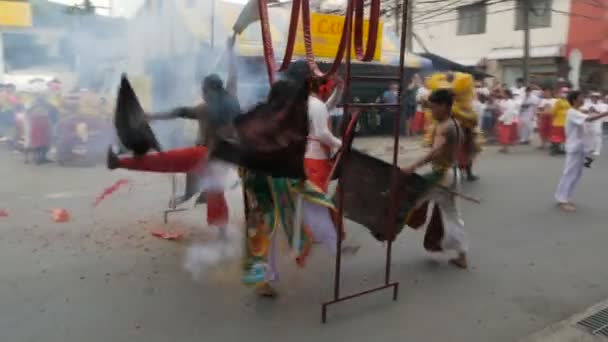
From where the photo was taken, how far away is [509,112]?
12383mm

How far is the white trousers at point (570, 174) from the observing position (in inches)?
251

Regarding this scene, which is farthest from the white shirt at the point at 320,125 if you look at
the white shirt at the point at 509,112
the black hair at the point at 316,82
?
the white shirt at the point at 509,112

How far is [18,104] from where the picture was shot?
8.54 m

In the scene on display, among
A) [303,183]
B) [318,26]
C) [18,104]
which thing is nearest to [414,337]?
[303,183]

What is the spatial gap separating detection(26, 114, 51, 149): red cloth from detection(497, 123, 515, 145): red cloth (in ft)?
31.5

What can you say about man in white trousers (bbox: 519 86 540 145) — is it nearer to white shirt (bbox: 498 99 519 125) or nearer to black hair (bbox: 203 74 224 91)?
white shirt (bbox: 498 99 519 125)

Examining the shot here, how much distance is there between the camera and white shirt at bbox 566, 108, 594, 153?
6301 mm

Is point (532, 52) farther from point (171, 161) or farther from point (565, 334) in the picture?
point (171, 161)

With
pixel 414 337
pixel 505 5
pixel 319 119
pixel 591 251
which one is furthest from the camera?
pixel 505 5

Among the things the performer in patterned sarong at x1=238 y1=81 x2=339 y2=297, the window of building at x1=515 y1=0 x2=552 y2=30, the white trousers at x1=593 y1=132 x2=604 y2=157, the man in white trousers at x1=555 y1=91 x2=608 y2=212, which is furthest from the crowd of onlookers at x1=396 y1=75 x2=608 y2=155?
the performer in patterned sarong at x1=238 y1=81 x2=339 y2=297

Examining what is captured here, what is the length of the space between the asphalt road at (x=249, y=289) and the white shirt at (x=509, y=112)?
6.30m

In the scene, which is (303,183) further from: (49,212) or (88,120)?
(88,120)

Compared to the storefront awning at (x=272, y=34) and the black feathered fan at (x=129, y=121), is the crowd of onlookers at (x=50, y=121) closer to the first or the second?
the storefront awning at (x=272, y=34)

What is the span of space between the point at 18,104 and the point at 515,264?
25.7 ft
